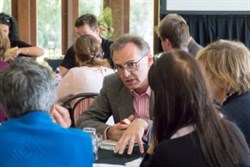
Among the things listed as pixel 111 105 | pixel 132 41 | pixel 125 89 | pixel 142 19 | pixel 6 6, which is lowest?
pixel 111 105

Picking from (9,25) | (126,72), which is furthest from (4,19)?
(126,72)

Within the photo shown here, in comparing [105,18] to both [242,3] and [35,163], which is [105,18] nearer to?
[242,3]

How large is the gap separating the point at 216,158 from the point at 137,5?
5.66 metres

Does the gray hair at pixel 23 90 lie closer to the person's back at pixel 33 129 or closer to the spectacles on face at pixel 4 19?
the person's back at pixel 33 129

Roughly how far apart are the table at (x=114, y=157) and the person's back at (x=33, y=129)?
391 mm

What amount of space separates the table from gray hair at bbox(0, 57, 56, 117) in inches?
21.0

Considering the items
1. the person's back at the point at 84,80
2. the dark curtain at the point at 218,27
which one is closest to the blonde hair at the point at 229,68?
the person's back at the point at 84,80

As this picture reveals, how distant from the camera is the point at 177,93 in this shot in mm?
1542

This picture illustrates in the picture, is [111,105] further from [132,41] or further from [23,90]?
[23,90]

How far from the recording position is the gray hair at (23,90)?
1678mm

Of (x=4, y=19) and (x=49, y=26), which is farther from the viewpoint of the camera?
(x=49, y=26)

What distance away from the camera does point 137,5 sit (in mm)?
7004

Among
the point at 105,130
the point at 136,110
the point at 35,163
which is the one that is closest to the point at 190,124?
the point at 35,163

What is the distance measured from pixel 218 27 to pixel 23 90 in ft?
17.4
